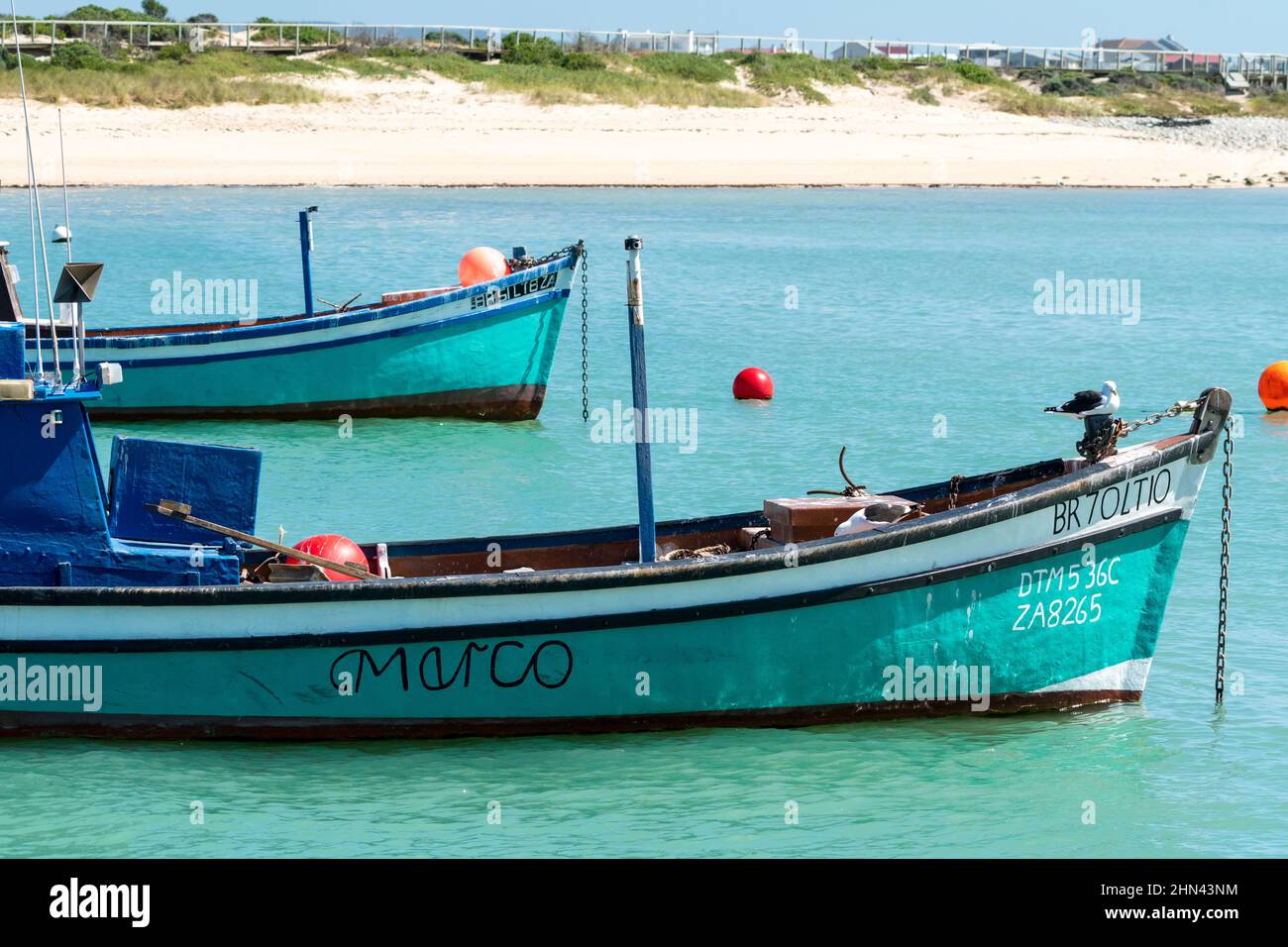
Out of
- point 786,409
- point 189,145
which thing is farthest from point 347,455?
point 189,145

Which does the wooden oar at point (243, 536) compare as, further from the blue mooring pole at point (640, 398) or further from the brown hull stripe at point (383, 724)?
the blue mooring pole at point (640, 398)

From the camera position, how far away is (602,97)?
62.8m

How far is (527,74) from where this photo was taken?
6475 centimetres

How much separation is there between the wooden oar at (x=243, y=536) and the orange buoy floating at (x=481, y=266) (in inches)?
438

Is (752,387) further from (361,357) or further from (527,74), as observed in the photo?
(527,74)

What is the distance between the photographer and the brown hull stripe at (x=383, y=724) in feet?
31.1

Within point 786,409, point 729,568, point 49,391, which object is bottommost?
point 786,409

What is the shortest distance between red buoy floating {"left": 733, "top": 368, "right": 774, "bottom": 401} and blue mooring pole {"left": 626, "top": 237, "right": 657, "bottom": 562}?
42.6 ft

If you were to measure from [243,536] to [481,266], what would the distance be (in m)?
11.8

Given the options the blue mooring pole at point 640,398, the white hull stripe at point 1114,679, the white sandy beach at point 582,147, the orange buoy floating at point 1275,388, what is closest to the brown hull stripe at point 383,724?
the blue mooring pole at point 640,398

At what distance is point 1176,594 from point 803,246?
2898cm

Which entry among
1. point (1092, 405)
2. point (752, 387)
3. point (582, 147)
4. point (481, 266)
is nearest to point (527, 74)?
point (582, 147)

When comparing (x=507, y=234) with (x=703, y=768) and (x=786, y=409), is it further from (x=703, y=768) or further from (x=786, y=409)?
(x=703, y=768)
